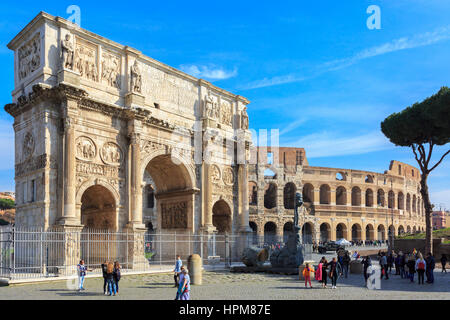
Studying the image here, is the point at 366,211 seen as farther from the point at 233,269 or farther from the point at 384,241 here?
the point at 233,269

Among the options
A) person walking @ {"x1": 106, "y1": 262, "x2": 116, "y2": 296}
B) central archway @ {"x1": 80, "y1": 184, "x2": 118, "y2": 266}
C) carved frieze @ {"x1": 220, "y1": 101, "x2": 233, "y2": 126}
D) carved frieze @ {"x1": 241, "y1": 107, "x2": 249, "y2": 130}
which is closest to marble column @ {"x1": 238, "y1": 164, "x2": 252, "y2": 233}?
carved frieze @ {"x1": 241, "y1": 107, "x2": 249, "y2": 130}

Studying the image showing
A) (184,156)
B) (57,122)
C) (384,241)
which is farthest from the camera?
(384,241)

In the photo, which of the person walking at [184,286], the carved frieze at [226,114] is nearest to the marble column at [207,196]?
the carved frieze at [226,114]

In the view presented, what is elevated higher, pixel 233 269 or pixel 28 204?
pixel 28 204

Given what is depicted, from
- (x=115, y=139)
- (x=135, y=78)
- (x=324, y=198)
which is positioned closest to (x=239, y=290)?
(x=115, y=139)

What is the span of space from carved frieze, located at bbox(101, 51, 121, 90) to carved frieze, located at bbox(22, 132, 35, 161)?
3844 mm

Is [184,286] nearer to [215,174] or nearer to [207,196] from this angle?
[207,196]

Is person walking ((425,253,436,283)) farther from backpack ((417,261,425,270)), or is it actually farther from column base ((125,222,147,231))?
column base ((125,222,147,231))

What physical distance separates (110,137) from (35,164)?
3222 millimetres

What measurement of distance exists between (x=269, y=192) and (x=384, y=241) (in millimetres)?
15019

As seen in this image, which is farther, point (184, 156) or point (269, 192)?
point (269, 192)
